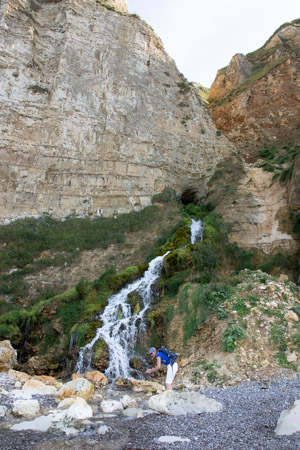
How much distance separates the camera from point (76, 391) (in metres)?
7.93

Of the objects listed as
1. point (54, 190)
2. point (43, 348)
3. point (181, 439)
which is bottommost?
point (43, 348)

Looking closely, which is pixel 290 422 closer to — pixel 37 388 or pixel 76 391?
pixel 76 391

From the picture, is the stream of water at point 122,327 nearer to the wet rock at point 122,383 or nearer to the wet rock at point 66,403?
the wet rock at point 122,383

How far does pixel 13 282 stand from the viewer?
61.2 feet

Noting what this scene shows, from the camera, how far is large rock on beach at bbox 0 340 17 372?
11262mm

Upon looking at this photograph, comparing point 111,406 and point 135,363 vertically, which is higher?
point 111,406

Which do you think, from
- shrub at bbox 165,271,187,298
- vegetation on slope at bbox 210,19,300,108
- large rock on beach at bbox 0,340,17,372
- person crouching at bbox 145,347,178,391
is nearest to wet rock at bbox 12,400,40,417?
person crouching at bbox 145,347,178,391

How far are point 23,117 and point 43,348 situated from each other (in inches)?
697

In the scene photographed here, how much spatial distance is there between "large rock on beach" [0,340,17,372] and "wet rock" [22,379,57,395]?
3.00 m

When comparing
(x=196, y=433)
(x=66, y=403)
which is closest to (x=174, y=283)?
(x=66, y=403)

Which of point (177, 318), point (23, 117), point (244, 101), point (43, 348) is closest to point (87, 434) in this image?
point (177, 318)

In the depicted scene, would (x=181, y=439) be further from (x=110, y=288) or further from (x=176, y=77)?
(x=176, y=77)

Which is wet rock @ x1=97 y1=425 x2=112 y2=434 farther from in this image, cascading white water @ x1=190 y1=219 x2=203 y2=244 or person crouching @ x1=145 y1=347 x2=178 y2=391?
cascading white water @ x1=190 y1=219 x2=203 y2=244

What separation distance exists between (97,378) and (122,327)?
115 inches
